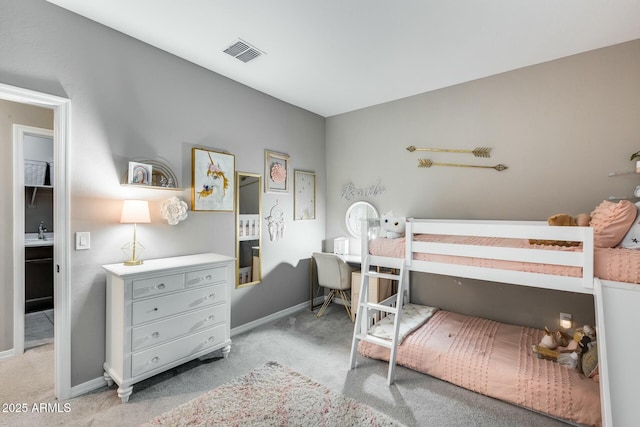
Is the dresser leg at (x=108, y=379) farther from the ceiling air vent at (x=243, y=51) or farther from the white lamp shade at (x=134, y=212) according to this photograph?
the ceiling air vent at (x=243, y=51)

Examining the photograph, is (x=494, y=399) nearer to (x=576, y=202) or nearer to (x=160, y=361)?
(x=576, y=202)

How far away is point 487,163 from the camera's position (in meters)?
3.14

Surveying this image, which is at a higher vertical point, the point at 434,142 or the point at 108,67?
the point at 108,67

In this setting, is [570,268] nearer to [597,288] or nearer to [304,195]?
[597,288]

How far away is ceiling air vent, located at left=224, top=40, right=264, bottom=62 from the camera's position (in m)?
2.53

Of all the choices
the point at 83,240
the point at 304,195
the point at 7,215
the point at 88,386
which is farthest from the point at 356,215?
the point at 7,215

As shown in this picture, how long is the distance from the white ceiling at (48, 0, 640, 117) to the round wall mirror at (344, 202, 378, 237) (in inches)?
63.6

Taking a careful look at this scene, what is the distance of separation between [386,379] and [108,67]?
10.8 feet

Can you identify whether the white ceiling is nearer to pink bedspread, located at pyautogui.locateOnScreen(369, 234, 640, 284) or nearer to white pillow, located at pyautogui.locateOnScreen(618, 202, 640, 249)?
white pillow, located at pyautogui.locateOnScreen(618, 202, 640, 249)

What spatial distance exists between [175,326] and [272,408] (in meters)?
0.98

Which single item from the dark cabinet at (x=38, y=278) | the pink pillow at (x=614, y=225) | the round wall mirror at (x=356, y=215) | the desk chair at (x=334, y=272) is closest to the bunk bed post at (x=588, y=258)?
the pink pillow at (x=614, y=225)

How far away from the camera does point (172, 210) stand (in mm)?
2574

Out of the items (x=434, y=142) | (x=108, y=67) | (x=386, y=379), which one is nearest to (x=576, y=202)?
(x=434, y=142)

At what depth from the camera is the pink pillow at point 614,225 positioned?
1.79 metres
